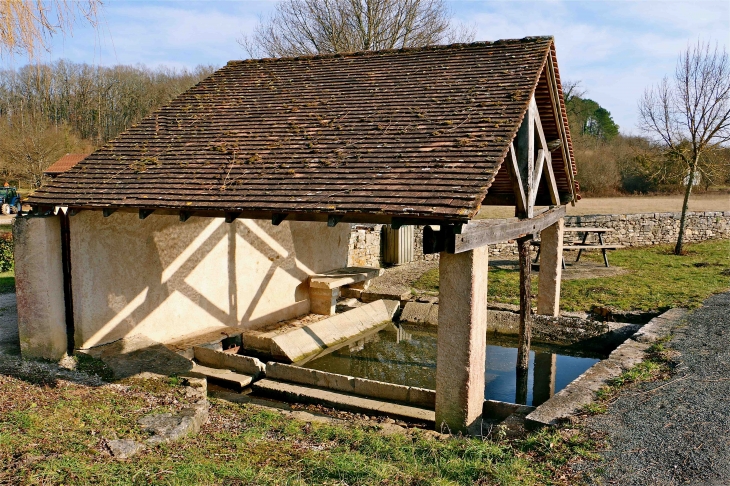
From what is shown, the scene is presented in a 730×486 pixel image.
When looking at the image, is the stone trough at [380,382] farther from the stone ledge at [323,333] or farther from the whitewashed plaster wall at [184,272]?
the whitewashed plaster wall at [184,272]

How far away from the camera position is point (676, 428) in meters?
4.53

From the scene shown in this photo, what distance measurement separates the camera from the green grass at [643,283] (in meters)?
10.6

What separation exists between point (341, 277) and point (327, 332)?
173 cm

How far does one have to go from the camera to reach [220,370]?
25.5 ft

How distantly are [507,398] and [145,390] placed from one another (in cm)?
465

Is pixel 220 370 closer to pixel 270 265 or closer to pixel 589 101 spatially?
pixel 270 265

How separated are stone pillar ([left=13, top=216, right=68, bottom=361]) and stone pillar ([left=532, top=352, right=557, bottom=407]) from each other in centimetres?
635

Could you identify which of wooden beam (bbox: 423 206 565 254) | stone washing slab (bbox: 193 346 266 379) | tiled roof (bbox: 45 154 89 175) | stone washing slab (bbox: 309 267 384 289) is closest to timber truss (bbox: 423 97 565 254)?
wooden beam (bbox: 423 206 565 254)

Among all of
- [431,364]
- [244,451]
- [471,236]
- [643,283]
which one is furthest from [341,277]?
[643,283]

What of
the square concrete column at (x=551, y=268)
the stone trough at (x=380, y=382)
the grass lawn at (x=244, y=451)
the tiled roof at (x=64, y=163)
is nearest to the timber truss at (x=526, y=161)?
the stone trough at (x=380, y=382)

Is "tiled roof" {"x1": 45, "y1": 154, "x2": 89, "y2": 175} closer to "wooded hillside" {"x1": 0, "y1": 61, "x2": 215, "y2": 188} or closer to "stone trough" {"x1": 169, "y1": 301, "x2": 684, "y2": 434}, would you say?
"wooded hillside" {"x1": 0, "y1": 61, "x2": 215, "y2": 188}

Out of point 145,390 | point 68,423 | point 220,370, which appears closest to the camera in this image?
point 68,423

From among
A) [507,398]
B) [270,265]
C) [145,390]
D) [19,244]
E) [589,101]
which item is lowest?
[507,398]

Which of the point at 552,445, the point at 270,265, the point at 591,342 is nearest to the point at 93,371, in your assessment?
the point at 270,265
